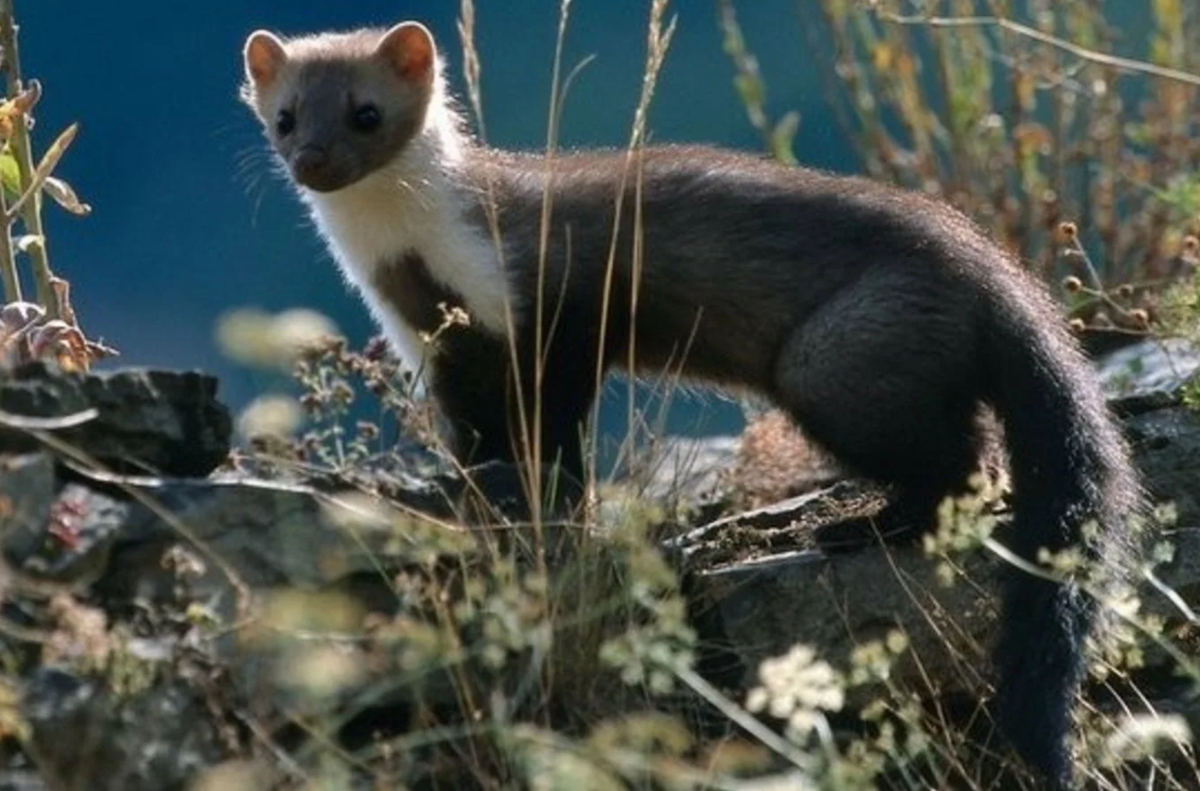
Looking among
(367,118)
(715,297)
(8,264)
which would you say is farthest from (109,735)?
(367,118)

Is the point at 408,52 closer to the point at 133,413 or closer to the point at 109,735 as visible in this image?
the point at 133,413

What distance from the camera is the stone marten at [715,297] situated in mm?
5957

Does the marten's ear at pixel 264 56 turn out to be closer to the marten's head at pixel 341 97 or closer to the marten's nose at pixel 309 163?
the marten's head at pixel 341 97

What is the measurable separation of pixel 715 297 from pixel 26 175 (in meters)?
1.63

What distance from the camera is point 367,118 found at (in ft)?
23.4

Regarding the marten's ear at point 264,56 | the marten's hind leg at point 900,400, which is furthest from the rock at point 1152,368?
the marten's ear at point 264,56

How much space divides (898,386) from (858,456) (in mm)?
190

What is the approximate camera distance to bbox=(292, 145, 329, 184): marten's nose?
22.8 feet

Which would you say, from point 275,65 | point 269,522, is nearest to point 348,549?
point 269,522

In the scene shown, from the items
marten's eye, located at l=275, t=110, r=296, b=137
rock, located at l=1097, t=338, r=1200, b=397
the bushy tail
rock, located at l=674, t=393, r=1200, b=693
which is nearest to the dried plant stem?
marten's eye, located at l=275, t=110, r=296, b=137

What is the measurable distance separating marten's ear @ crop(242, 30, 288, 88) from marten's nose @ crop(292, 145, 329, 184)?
38 centimetres

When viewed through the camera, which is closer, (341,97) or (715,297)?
(715,297)

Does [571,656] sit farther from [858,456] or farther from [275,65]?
[275,65]

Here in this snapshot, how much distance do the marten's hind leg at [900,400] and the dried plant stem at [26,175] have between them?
5.74 feet
